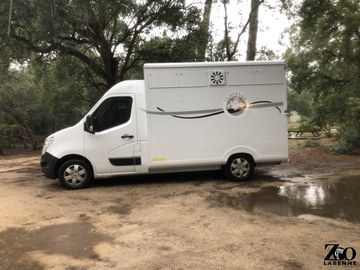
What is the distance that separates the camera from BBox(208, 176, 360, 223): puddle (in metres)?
6.18

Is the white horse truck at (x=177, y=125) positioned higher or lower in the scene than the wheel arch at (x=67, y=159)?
higher

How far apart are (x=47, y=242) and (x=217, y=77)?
Result: 5166 mm

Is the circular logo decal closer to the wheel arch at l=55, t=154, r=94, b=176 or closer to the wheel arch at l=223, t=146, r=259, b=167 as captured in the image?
the wheel arch at l=223, t=146, r=259, b=167

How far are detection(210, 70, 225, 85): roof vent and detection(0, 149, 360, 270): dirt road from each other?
241cm

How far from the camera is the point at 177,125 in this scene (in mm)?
8336

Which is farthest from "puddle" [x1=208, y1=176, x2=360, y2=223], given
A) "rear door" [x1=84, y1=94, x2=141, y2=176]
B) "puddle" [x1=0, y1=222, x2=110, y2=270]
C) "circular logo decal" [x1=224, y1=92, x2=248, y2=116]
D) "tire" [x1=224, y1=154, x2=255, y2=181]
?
"puddle" [x1=0, y1=222, x2=110, y2=270]

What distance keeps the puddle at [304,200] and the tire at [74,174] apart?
119 inches

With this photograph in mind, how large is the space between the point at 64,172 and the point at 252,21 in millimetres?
10458

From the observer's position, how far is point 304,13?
43.3 ft

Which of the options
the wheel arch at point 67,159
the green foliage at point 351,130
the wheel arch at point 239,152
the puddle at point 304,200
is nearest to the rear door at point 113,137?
the wheel arch at point 67,159

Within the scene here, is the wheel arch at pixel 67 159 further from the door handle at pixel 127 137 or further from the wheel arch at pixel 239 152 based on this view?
the wheel arch at pixel 239 152

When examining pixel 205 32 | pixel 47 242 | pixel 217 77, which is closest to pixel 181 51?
pixel 205 32

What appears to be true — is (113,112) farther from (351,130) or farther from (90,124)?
(351,130)

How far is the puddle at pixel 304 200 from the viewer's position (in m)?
6.18
